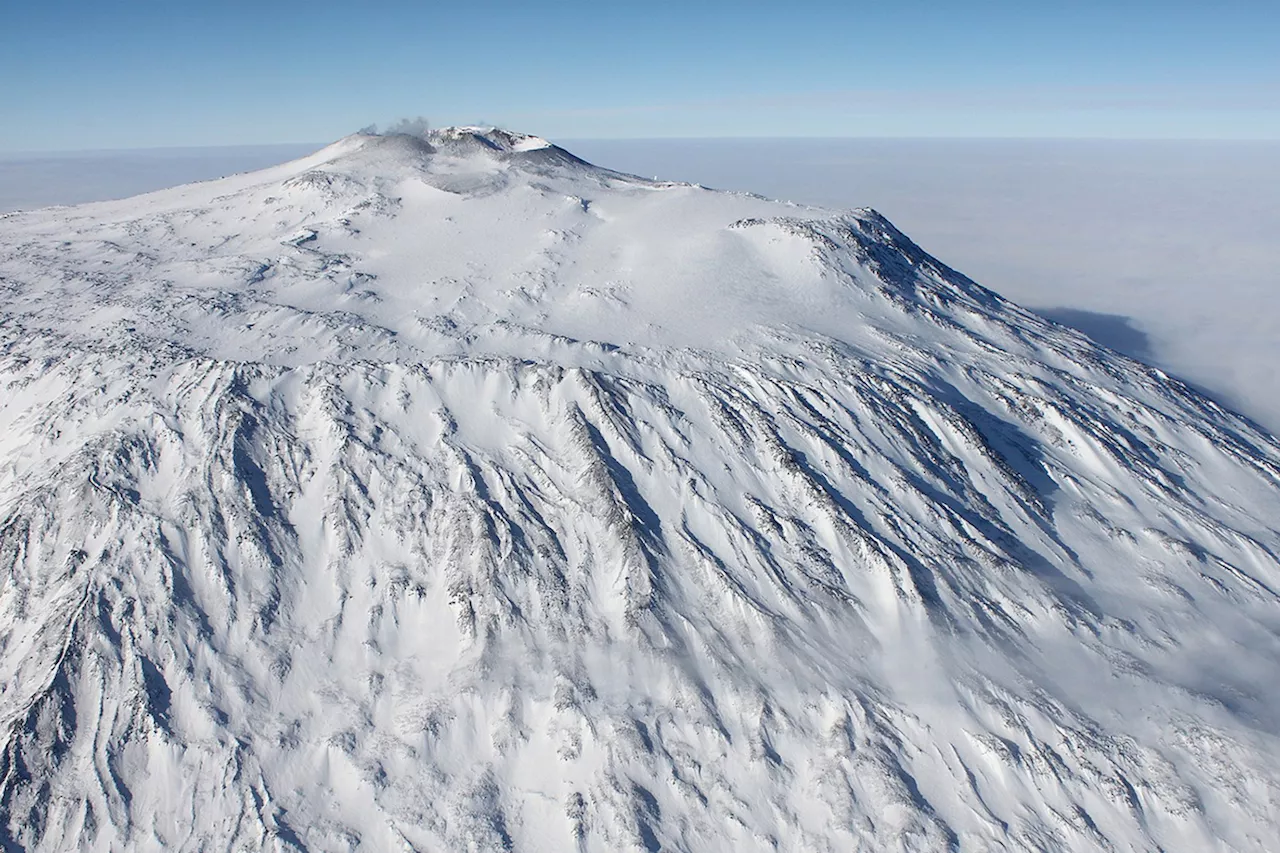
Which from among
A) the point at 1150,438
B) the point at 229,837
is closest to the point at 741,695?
the point at 229,837

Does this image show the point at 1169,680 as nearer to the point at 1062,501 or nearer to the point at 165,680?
the point at 1062,501

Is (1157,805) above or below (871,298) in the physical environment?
below

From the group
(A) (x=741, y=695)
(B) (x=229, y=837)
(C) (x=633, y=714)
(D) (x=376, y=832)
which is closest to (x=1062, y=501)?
(A) (x=741, y=695)

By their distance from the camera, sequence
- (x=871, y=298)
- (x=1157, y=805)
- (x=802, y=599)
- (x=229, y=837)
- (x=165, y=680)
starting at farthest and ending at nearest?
1. (x=871, y=298)
2. (x=802, y=599)
3. (x=1157, y=805)
4. (x=165, y=680)
5. (x=229, y=837)

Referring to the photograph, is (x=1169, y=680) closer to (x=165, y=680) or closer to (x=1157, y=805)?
(x=1157, y=805)

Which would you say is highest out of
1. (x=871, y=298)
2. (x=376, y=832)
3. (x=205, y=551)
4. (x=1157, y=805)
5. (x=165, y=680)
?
(x=871, y=298)

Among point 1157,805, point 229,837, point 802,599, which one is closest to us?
point 229,837

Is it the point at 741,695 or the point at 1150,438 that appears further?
the point at 1150,438
